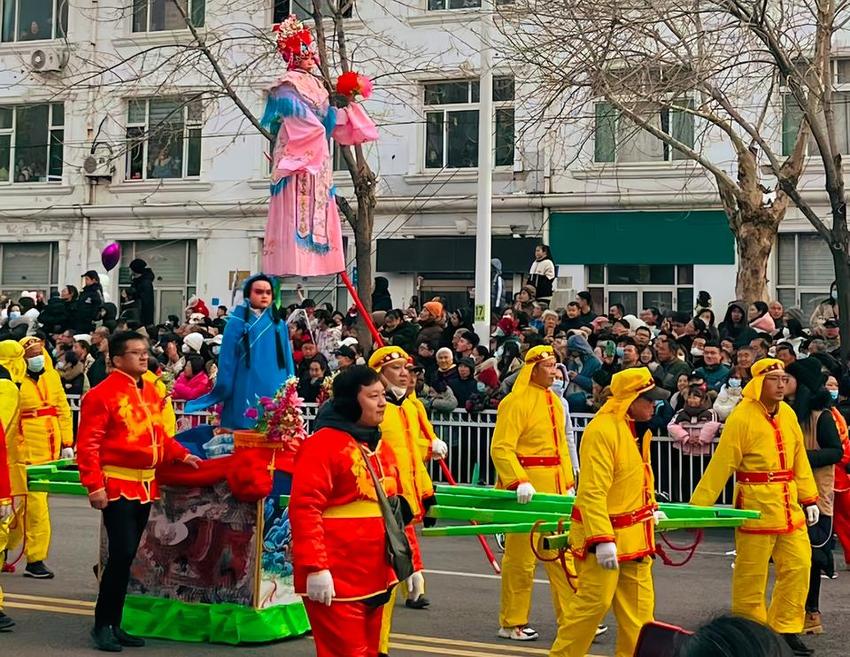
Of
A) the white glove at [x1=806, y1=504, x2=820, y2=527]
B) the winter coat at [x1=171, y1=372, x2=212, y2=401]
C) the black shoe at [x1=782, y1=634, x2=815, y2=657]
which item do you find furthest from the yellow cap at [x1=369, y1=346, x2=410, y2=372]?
the winter coat at [x1=171, y1=372, x2=212, y2=401]

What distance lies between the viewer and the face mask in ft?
37.7

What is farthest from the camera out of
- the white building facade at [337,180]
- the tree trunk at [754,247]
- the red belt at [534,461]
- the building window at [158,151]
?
the building window at [158,151]

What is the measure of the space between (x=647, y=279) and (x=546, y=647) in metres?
17.5

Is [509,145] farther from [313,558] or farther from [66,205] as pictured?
[313,558]

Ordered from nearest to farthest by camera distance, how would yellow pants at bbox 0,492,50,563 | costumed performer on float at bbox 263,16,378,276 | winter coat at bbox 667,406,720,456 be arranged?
costumed performer on float at bbox 263,16,378,276 → yellow pants at bbox 0,492,50,563 → winter coat at bbox 667,406,720,456

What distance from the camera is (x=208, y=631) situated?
904 centimetres

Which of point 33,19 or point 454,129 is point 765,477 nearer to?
point 454,129

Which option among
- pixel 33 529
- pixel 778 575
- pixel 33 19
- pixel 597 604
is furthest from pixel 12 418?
pixel 33 19

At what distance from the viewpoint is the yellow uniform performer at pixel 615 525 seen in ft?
24.2

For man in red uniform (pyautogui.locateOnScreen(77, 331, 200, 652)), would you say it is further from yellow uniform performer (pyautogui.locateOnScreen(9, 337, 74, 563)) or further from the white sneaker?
yellow uniform performer (pyautogui.locateOnScreen(9, 337, 74, 563))

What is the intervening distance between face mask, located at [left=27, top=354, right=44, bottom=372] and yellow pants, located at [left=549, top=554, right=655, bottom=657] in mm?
5766

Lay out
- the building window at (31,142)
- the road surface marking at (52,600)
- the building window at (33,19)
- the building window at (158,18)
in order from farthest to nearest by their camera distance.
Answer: the building window at (31,142), the building window at (33,19), the building window at (158,18), the road surface marking at (52,600)

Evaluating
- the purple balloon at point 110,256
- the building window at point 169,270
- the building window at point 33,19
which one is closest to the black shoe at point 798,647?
the purple balloon at point 110,256

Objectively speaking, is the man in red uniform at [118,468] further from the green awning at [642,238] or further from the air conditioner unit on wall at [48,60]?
the air conditioner unit on wall at [48,60]
